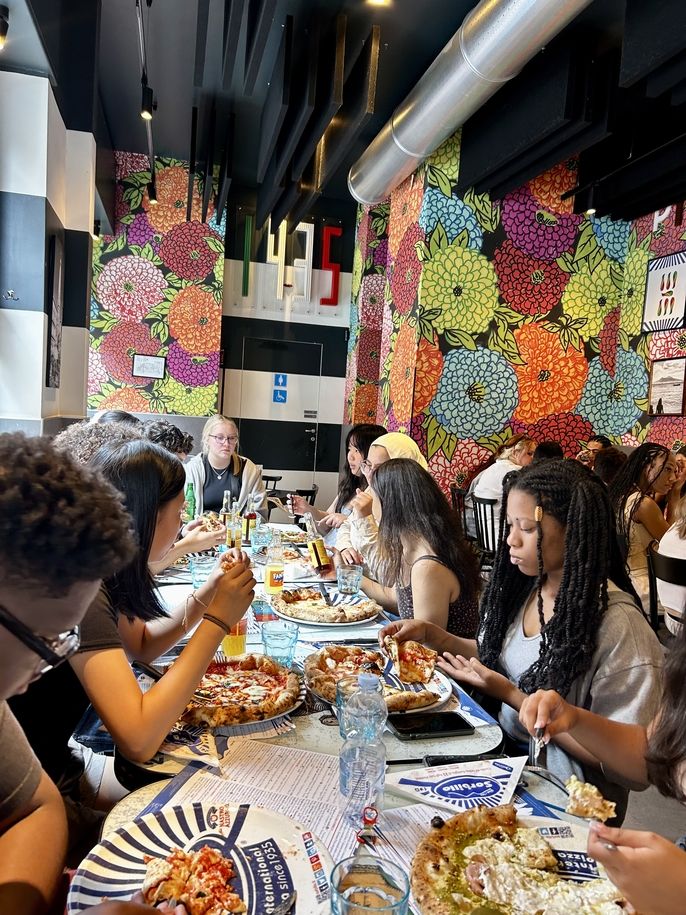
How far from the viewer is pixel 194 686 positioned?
1.29m

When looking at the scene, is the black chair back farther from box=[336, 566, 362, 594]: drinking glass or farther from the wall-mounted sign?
the wall-mounted sign

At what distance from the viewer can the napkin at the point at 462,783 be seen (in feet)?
3.67

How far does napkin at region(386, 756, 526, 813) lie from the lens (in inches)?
44.1

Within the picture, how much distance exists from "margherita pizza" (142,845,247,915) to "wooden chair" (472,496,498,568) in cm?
372

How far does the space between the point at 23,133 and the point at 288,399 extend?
206 inches

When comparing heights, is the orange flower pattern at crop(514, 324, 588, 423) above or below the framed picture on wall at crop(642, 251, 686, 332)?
below

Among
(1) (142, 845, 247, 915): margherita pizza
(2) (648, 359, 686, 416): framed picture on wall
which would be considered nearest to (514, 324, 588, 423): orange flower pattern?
(2) (648, 359, 686, 416): framed picture on wall

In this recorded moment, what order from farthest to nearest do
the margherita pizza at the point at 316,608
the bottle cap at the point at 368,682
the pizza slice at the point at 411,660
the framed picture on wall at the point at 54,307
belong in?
the framed picture on wall at the point at 54,307, the margherita pizza at the point at 316,608, the pizza slice at the point at 411,660, the bottle cap at the point at 368,682

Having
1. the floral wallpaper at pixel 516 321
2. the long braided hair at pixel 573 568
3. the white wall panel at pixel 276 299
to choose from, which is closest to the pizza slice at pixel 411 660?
the long braided hair at pixel 573 568

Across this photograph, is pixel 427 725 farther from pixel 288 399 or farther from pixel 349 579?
pixel 288 399

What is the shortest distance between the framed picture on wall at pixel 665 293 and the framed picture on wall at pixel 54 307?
4.64m

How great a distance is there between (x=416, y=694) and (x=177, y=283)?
6.38m

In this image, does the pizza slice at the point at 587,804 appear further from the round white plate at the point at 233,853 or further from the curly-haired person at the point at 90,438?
the curly-haired person at the point at 90,438

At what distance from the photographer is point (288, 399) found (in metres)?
8.16
